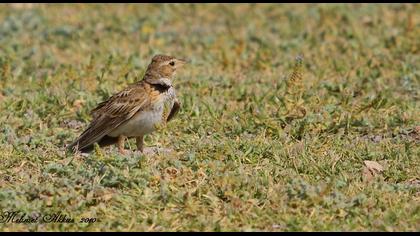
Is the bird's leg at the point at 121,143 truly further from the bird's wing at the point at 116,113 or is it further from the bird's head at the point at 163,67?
the bird's head at the point at 163,67

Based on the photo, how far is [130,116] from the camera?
9180 mm

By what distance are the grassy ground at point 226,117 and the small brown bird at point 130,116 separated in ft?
0.72

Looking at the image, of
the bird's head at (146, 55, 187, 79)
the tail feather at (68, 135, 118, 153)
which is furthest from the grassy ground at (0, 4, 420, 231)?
the bird's head at (146, 55, 187, 79)

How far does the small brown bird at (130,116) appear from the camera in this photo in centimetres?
920

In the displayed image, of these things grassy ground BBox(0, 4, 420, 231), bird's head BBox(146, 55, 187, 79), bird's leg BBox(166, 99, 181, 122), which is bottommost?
grassy ground BBox(0, 4, 420, 231)

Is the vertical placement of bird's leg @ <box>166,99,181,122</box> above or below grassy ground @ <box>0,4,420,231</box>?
above

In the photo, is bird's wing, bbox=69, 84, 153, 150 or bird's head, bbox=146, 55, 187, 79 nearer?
bird's wing, bbox=69, 84, 153, 150

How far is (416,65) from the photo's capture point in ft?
40.6

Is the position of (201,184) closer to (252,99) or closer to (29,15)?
(252,99)

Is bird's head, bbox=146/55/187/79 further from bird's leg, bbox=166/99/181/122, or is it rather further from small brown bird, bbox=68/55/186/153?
bird's leg, bbox=166/99/181/122

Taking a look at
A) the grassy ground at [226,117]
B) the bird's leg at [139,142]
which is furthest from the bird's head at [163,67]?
the bird's leg at [139,142]

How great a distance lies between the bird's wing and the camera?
9.20 m

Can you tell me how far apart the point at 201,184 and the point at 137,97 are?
1.79m

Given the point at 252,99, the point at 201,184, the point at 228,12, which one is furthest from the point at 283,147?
the point at 228,12
